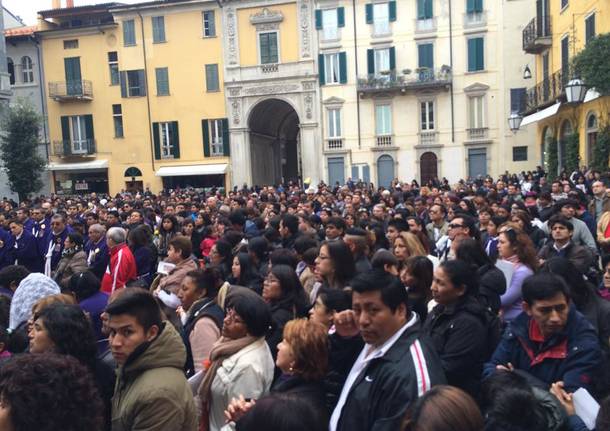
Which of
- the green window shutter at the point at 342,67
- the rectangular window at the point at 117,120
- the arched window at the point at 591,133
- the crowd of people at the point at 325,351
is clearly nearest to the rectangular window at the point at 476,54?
the green window shutter at the point at 342,67

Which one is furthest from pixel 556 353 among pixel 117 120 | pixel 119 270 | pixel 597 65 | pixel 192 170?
pixel 117 120

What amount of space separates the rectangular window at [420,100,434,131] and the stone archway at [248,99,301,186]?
9.11m

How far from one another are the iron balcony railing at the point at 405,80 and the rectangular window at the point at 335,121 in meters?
1.93

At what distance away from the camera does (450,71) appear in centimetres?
3100

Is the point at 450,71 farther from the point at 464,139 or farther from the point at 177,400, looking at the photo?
the point at 177,400

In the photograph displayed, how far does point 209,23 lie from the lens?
3350cm

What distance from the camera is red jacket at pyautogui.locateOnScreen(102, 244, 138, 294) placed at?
6582mm

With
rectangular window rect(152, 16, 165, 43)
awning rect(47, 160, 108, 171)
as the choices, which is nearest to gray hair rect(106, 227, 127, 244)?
rectangular window rect(152, 16, 165, 43)

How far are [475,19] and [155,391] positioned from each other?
32.1m

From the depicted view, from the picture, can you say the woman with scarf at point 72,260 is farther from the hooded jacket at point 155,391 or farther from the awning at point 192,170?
the awning at point 192,170

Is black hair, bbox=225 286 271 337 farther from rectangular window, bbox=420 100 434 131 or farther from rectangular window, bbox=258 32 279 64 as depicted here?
rectangular window, bbox=258 32 279 64

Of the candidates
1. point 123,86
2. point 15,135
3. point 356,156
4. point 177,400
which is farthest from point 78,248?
point 123,86

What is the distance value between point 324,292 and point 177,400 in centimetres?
131

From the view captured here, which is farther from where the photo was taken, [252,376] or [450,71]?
[450,71]
